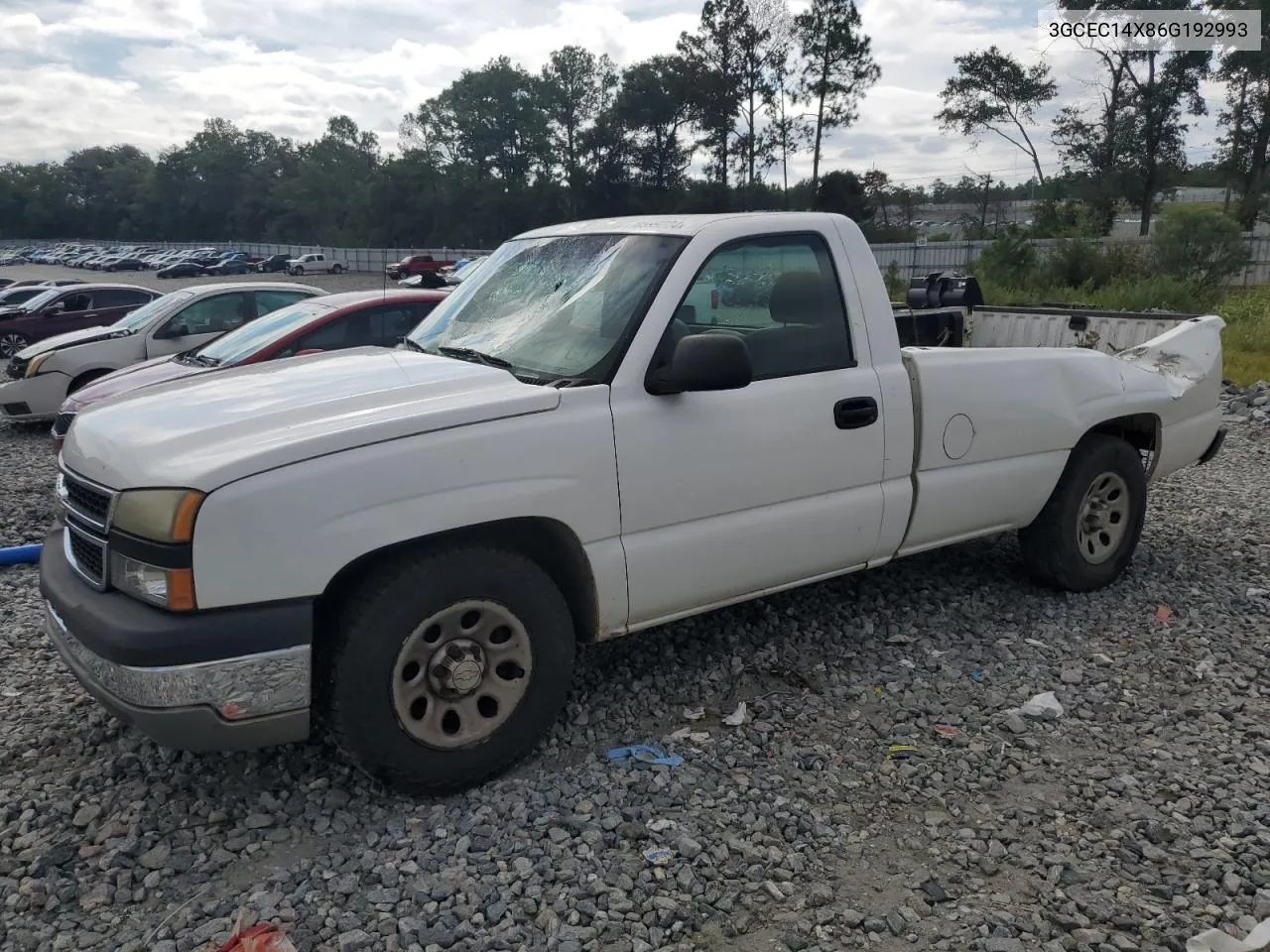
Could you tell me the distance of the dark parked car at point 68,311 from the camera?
656 inches

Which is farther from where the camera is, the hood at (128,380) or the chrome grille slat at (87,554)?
the hood at (128,380)

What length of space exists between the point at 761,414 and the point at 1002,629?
1953 mm

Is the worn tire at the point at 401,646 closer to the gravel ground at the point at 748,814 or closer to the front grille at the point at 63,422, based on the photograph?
the gravel ground at the point at 748,814

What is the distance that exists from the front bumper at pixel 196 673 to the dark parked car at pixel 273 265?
60.0 meters

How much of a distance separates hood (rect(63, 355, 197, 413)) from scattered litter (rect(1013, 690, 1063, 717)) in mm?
6820

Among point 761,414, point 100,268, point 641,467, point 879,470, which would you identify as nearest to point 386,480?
point 641,467

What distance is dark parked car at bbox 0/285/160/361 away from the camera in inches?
656

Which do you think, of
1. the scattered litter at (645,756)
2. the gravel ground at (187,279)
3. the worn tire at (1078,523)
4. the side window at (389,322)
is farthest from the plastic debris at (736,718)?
Result: the gravel ground at (187,279)

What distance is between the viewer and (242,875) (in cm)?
298

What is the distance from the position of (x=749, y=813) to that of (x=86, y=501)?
8.01 feet

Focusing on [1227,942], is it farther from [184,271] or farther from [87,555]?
[184,271]

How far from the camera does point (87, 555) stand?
3.19 m

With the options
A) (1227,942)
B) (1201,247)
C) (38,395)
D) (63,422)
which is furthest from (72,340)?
(1201,247)

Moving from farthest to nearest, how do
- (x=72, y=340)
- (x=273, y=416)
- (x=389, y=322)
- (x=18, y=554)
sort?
(x=72, y=340) < (x=389, y=322) < (x=18, y=554) < (x=273, y=416)
